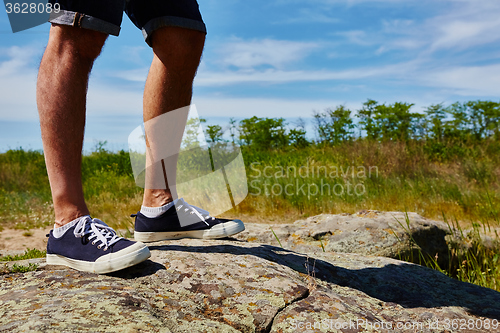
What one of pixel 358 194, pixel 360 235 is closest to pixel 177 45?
pixel 360 235

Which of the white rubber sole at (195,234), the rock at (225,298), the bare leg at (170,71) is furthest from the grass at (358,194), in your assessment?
the bare leg at (170,71)

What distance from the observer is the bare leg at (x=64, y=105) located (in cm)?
157

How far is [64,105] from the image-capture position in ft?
5.15

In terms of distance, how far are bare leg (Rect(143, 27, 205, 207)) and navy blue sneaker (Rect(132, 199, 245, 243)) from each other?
0.09 metres

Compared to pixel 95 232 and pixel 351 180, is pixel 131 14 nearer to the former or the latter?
pixel 95 232

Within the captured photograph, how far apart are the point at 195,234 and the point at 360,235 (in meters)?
1.60

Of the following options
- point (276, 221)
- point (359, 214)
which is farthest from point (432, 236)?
point (276, 221)

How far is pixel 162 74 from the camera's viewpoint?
1.95 m

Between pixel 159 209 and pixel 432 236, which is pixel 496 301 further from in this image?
pixel 159 209

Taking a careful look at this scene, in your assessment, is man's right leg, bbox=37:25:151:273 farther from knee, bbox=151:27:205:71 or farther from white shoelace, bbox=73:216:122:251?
knee, bbox=151:27:205:71

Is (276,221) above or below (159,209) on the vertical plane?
below

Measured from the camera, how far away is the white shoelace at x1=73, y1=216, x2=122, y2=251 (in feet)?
5.17

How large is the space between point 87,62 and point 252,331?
4.32ft

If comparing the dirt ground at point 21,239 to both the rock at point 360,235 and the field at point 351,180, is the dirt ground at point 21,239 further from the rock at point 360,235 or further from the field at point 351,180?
the rock at point 360,235
